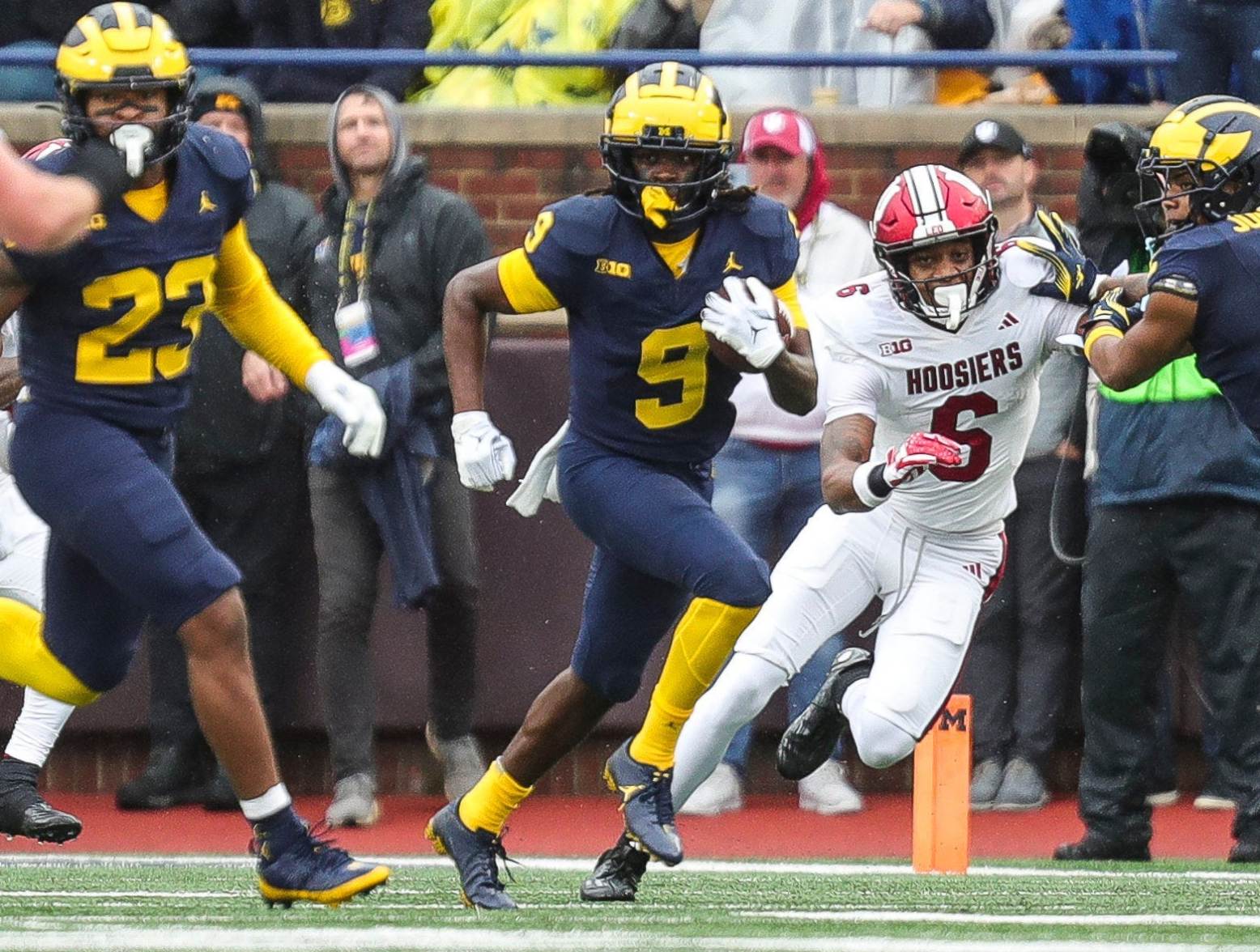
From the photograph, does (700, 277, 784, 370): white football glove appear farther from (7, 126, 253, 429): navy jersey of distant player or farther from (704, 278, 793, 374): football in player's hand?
(7, 126, 253, 429): navy jersey of distant player

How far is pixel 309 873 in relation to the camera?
196 inches

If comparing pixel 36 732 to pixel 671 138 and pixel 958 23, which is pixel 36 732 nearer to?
pixel 671 138

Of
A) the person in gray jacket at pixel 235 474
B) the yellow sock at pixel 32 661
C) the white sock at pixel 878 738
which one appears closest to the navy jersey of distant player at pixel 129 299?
the yellow sock at pixel 32 661

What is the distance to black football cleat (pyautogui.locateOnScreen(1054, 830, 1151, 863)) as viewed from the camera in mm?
6949

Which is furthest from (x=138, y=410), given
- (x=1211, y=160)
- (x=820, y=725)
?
(x=1211, y=160)

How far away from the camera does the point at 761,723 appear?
8.34 metres

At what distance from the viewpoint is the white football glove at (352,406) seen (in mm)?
5258

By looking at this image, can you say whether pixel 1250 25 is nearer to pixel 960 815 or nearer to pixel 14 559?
pixel 960 815

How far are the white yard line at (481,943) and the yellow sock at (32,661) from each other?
785mm

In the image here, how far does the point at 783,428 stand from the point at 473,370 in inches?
87.8

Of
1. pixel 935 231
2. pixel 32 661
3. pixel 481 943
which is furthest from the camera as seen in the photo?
pixel 935 231

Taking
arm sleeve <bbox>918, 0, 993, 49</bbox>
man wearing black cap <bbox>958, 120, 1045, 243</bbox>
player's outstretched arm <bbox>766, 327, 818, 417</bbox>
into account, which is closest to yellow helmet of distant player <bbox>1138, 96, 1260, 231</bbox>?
player's outstretched arm <bbox>766, 327, 818, 417</bbox>

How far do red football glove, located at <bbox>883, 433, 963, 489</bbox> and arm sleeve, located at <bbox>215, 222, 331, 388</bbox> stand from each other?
1.25m

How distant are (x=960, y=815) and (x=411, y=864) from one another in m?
1.47
